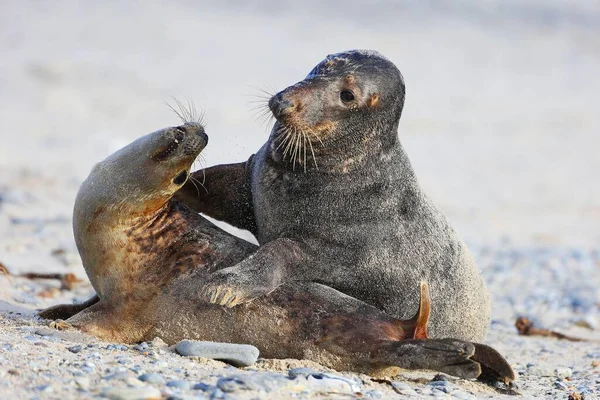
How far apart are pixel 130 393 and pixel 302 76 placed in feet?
54.7

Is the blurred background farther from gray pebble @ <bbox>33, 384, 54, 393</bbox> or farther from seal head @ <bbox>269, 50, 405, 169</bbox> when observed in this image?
gray pebble @ <bbox>33, 384, 54, 393</bbox>

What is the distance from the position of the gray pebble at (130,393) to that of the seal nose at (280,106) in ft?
6.20

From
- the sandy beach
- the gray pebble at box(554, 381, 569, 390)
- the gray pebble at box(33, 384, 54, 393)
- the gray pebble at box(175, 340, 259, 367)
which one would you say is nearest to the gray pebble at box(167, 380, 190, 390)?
the sandy beach

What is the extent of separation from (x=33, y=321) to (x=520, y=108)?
17.5 meters

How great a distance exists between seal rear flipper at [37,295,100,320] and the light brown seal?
0.68ft

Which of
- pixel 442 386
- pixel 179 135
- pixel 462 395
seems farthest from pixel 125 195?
pixel 462 395

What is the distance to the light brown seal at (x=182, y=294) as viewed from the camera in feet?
16.5

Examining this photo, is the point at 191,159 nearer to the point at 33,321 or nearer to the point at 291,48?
the point at 33,321

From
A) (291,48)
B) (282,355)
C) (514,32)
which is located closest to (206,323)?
(282,355)

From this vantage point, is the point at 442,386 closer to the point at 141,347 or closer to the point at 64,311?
the point at 141,347

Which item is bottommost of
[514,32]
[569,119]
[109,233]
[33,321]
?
[33,321]

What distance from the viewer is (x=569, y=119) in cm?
2097

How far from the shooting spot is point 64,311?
5.80m

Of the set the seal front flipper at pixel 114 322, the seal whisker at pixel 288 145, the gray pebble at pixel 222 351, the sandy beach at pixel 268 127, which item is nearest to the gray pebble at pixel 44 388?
the sandy beach at pixel 268 127
